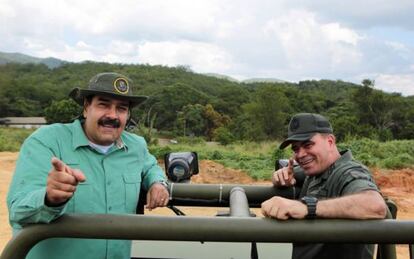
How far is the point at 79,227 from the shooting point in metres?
1.20

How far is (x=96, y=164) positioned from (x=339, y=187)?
36.1 inches

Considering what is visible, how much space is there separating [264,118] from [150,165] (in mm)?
40201

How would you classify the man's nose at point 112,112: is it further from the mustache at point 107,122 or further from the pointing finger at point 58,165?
the pointing finger at point 58,165

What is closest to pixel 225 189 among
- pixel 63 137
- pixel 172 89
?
pixel 63 137

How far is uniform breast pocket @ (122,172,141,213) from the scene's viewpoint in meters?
2.02

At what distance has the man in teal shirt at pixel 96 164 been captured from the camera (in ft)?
5.74

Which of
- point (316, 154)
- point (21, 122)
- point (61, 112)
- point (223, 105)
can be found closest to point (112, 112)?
point (316, 154)

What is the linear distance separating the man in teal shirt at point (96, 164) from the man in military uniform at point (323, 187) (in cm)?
60

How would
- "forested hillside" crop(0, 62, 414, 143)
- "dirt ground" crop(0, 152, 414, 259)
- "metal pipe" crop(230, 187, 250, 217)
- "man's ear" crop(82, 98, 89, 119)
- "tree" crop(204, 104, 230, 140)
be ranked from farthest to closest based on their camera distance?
"tree" crop(204, 104, 230, 140) < "forested hillside" crop(0, 62, 414, 143) < "dirt ground" crop(0, 152, 414, 259) < "man's ear" crop(82, 98, 89, 119) < "metal pipe" crop(230, 187, 250, 217)

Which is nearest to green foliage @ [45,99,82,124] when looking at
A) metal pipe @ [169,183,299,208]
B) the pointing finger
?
metal pipe @ [169,183,299,208]

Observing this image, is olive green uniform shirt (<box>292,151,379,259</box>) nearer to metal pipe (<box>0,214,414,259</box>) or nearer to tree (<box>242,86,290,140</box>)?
metal pipe (<box>0,214,414,259</box>)

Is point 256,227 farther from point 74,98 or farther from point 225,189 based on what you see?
point 74,98

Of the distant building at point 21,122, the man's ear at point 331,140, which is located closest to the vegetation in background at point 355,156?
the man's ear at point 331,140

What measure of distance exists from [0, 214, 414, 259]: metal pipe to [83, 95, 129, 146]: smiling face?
82 cm
